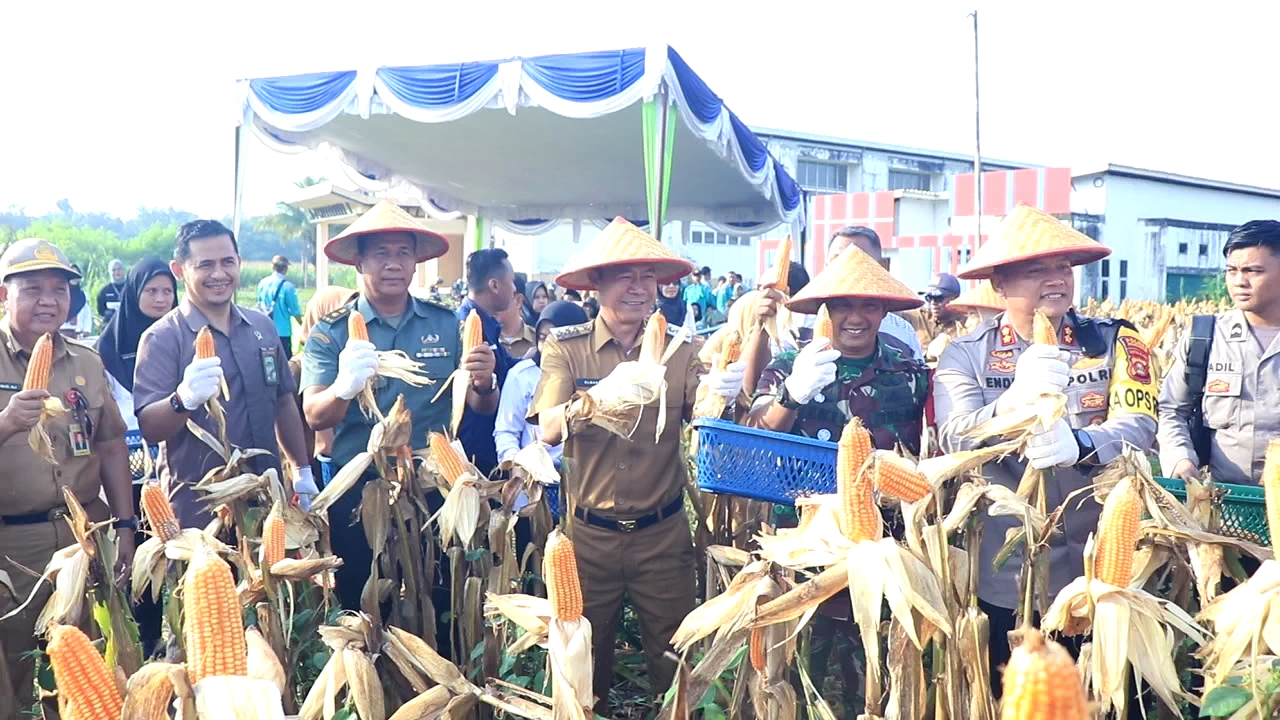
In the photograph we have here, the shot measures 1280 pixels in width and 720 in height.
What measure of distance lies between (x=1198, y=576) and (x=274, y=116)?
797 centimetres

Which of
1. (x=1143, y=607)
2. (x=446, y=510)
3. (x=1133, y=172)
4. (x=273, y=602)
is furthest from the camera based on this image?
(x=1133, y=172)

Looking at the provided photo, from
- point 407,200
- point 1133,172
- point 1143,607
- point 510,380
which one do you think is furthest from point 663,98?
point 1133,172

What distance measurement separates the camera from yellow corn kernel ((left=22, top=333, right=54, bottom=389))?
117 inches

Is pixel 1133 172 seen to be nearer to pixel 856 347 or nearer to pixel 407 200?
pixel 407 200

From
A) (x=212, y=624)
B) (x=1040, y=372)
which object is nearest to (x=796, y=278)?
(x=1040, y=372)

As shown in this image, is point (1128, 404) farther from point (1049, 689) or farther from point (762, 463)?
point (1049, 689)

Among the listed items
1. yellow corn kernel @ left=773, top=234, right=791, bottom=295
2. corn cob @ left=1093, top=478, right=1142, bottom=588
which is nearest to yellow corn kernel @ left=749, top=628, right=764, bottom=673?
corn cob @ left=1093, top=478, right=1142, bottom=588

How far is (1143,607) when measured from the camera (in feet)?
5.79

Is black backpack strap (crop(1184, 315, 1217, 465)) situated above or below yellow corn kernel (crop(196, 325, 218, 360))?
below

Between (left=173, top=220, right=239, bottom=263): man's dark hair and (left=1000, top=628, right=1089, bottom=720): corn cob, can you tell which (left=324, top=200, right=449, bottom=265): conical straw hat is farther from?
(left=1000, top=628, right=1089, bottom=720): corn cob

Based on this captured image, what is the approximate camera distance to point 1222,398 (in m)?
3.17

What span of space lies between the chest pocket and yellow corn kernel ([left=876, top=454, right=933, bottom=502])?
1701 mm

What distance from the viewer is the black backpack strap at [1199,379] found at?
3.23m

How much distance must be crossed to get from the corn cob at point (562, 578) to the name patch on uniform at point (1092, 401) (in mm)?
1530
